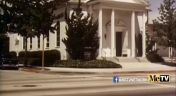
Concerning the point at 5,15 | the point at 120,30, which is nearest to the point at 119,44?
the point at 120,30

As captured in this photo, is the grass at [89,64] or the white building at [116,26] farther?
the white building at [116,26]

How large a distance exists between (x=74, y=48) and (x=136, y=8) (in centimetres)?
823

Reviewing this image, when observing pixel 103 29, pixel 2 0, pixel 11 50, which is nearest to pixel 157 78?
pixel 2 0

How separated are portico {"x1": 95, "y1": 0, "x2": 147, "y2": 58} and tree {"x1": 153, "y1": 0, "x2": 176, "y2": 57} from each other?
2.62 metres

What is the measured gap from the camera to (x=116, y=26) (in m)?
41.8

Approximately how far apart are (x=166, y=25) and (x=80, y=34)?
8.72 m

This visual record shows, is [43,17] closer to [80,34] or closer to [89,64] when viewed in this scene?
[80,34]

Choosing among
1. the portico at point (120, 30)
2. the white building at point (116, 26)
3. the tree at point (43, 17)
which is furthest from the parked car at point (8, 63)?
the portico at point (120, 30)

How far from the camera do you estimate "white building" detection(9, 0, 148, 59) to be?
39706 millimetres

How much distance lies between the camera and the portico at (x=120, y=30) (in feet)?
130

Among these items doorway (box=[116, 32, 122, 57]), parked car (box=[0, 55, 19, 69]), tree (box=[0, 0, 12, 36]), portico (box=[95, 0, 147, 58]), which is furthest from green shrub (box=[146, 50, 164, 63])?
tree (box=[0, 0, 12, 36])

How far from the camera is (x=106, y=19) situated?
135 ft

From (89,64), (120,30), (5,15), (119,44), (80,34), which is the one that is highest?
(5,15)

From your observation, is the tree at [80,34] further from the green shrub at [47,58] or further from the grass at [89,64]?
the grass at [89,64]
